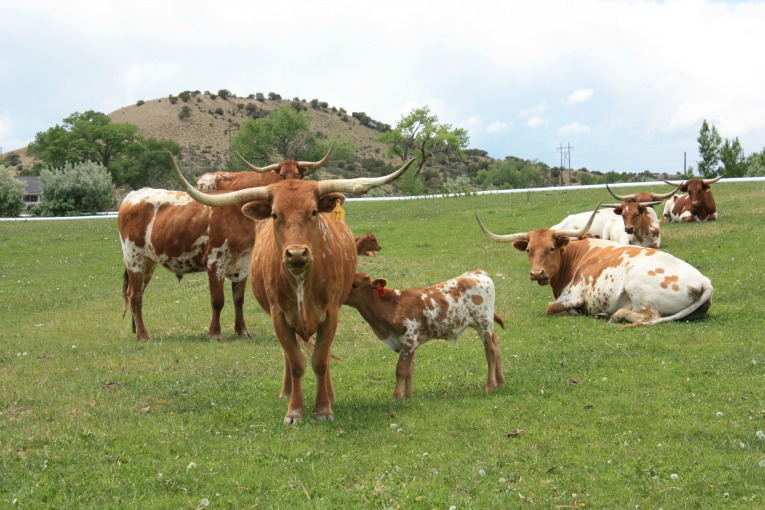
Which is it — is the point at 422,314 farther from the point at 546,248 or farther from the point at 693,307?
the point at 693,307

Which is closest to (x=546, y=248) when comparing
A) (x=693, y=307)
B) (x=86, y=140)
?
(x=693, y=307)

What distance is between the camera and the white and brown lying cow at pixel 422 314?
9.01m

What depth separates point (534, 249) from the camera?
1341 centimetres

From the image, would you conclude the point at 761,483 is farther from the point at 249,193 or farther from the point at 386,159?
the point at 386,159

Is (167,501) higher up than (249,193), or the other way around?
(249,193)

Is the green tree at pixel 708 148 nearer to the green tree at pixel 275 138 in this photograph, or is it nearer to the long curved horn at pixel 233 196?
the green tree at pixel 275 138

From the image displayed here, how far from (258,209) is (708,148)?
3245 inches

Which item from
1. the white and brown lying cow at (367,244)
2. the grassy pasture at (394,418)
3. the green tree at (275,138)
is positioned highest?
the green tree at (275,138)

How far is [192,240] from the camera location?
1328cm

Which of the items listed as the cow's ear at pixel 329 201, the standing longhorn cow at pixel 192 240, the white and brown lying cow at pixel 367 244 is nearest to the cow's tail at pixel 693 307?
the white and brown lying cow at pixel 367 244

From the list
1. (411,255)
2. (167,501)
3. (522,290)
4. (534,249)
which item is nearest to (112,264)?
(411,255)

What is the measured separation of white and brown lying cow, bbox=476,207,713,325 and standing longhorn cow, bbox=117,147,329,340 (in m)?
4.20

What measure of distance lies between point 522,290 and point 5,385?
10.4 meters

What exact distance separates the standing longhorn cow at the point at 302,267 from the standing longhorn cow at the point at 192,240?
4692 mm
